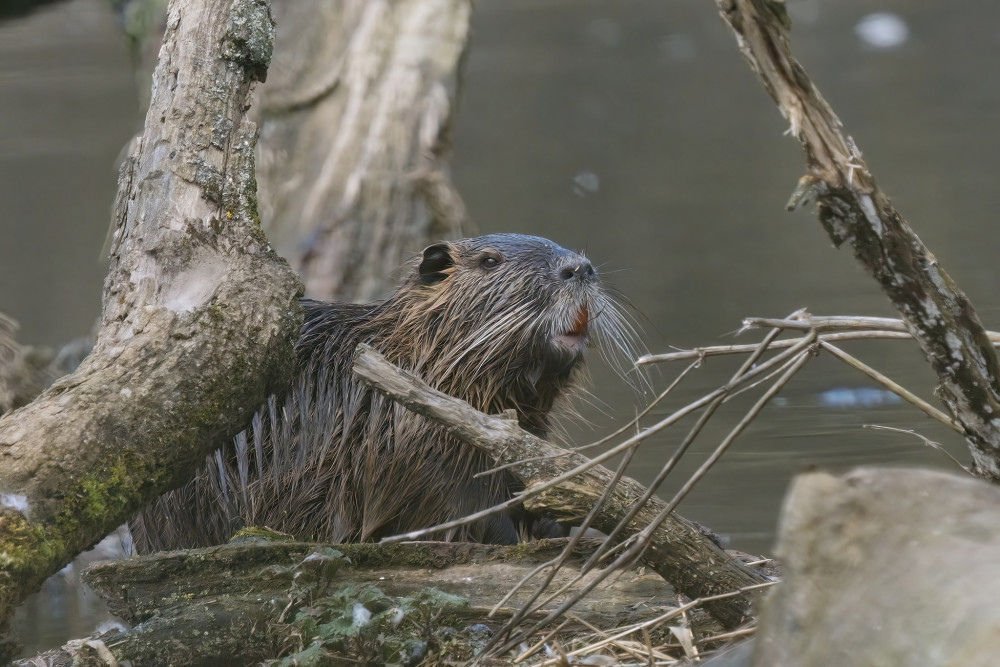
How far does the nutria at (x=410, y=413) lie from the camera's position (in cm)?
271

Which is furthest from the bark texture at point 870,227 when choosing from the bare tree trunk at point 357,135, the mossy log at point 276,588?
the bare tree trunk at point 357,135

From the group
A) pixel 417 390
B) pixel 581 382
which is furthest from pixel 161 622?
pixel 581 382

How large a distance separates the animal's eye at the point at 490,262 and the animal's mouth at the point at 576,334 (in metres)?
0.29

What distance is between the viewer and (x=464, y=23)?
214 inches

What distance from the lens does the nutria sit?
2715mm

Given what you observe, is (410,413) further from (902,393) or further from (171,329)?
(902,393)

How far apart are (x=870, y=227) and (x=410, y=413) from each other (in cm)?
146

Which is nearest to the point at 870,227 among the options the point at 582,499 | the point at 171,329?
the point at 582,499

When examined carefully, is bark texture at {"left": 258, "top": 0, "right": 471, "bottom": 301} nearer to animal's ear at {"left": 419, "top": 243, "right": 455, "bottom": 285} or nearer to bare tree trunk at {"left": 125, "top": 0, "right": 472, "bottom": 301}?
bare tree trunk at {"left": 125, "top": 0, "right": 472, "bottom": 301}

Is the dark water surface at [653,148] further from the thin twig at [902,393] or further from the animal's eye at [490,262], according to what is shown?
the thin twig at [902,393]

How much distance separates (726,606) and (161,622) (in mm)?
944

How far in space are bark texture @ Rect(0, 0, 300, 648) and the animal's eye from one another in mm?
863

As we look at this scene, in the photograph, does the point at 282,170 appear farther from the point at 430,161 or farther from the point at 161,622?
the point at 161,622

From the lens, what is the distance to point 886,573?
3.68ft
